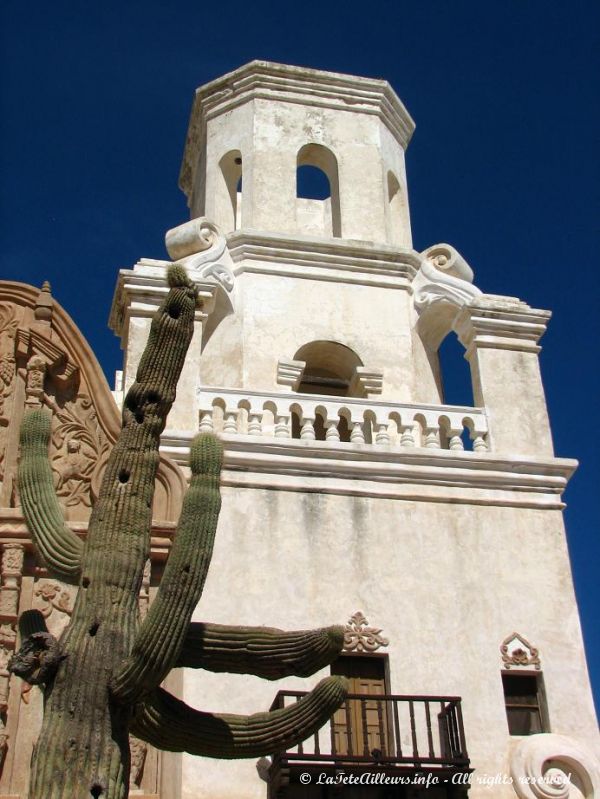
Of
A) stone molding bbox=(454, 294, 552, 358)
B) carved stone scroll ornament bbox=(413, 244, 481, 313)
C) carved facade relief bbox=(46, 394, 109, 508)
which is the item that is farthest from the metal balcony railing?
carved stone scroll ornament bbox=(413, 244, 481, 313)

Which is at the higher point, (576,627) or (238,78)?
(238,78)

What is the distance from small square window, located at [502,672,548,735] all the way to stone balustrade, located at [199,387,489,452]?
2.93 meters

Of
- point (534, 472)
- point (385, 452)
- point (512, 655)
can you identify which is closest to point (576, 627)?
point (512, 655)

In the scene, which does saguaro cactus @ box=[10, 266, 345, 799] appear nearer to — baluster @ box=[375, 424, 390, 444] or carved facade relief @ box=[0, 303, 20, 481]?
carved facade relief @ box=[0, 303, 20, 481]

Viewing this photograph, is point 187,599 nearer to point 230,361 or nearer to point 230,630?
point 230,630

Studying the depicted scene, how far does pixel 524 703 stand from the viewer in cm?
1297

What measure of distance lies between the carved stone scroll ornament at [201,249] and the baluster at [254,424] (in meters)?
2.56

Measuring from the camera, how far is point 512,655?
13008mm

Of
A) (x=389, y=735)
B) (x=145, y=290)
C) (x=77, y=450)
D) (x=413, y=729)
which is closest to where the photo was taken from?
(x=413, y=729)

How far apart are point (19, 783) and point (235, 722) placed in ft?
14.3

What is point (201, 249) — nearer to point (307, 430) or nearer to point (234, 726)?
point (307, 430)

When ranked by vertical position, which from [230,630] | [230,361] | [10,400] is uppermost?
[230,361]

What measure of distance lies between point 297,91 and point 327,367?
4.83m

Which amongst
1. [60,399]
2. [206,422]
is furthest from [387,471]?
[60,399]
